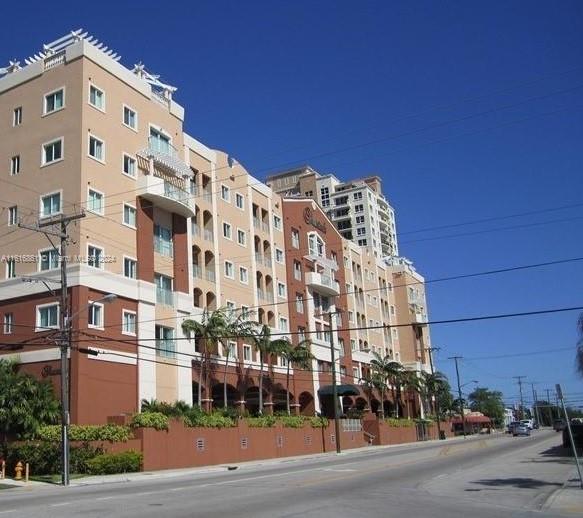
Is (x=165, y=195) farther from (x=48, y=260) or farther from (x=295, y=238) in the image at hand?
(x=295, y=238)

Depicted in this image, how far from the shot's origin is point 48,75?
1658 inches

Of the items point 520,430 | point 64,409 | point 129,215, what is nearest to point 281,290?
point 129,215

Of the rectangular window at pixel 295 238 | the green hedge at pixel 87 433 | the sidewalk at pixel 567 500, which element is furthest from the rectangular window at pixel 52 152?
the sidewalk at pixel 567 500

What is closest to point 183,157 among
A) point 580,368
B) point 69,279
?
point 69,279

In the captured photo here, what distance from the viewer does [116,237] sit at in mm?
40281

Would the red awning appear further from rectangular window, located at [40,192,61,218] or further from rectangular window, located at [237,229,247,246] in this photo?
rectangular window, located at [40,192,61,218]

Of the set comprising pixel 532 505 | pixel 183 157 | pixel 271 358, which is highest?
pixel 183 157

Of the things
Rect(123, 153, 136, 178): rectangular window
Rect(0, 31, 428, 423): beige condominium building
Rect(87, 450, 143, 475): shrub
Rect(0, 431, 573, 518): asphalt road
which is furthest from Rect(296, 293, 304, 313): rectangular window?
Rect(0, 431, 573, 518): asphalt road

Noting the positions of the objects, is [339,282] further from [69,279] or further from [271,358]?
[69,279]

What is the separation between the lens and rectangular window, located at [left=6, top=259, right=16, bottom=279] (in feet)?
130

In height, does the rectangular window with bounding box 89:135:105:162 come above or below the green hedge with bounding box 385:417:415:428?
above

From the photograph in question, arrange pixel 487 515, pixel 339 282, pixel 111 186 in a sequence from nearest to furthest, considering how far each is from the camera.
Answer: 1. pixel 487 515
2. pixel 111 186
3. pixel 339 282

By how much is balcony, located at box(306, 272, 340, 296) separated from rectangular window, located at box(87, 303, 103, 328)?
30.7m

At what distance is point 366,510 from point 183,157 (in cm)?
3742
